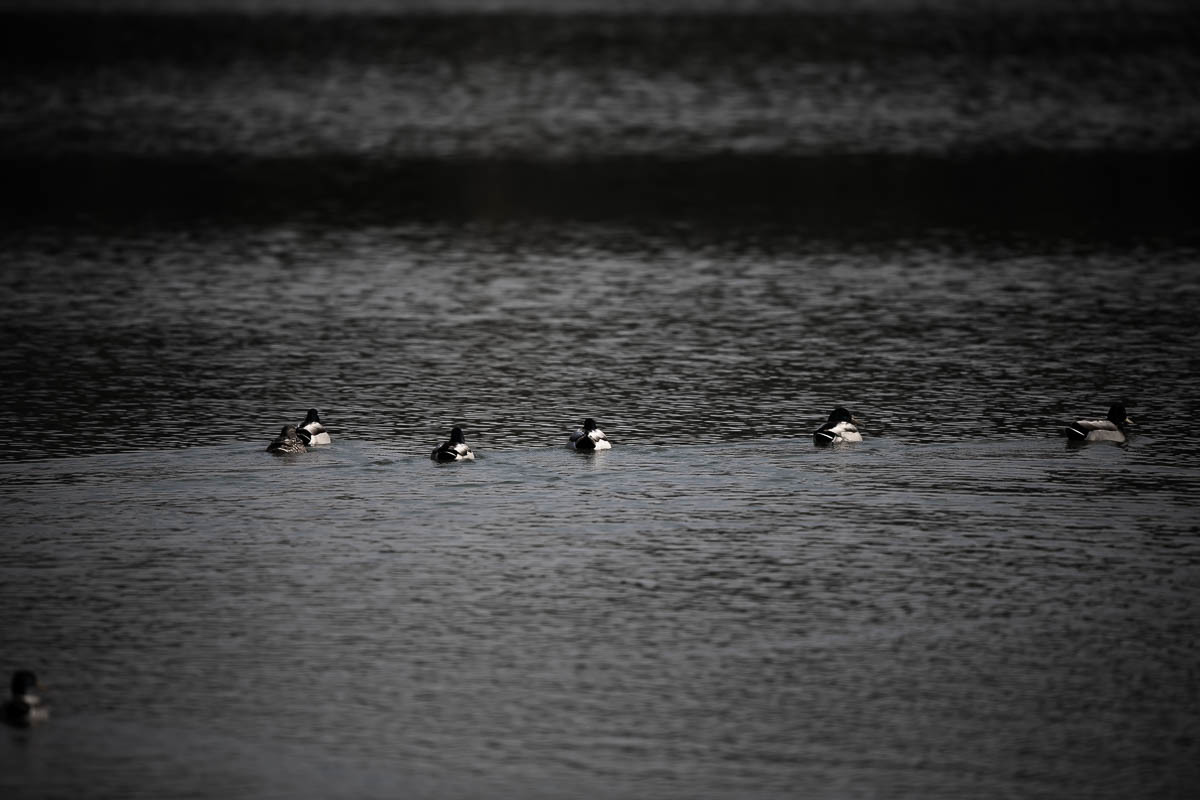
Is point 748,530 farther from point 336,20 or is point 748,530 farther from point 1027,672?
point 336,20

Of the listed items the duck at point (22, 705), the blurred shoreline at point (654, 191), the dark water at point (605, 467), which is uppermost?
the blurred shoreline at point (654, 191)

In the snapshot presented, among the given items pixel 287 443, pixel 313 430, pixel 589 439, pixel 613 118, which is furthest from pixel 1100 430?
pixel 613 118

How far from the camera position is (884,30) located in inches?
3632

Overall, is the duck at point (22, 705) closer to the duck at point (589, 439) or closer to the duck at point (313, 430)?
the duck at point (313, 430)

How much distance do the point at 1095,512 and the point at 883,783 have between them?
350 inches

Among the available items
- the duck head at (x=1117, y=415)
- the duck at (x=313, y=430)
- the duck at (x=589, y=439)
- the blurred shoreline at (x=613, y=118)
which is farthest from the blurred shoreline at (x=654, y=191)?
the duck at (x=313, y=430)

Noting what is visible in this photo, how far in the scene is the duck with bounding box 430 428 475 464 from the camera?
26.5m

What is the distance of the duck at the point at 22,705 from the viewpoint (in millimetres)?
17828

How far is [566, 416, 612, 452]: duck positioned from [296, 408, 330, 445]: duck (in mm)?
3696

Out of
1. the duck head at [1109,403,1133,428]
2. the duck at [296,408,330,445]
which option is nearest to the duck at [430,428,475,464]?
the duck at [296,408,330,445]

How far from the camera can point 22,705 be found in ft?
58.4

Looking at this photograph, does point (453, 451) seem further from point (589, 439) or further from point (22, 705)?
point (22, 705)

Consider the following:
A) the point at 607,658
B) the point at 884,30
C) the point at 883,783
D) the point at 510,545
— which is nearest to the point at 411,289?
the point at 510,545

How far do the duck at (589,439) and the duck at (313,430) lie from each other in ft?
12.1
